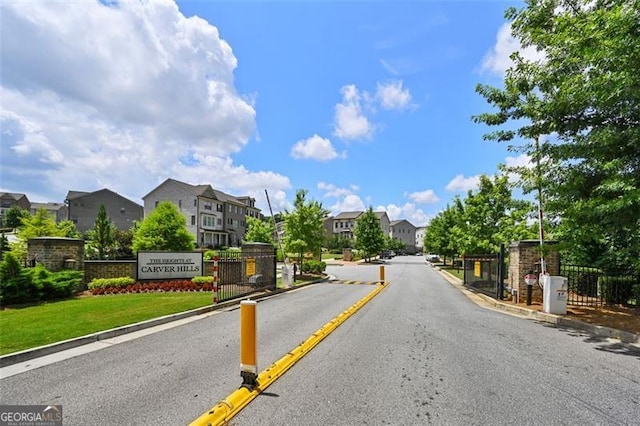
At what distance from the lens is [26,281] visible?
10516 mm

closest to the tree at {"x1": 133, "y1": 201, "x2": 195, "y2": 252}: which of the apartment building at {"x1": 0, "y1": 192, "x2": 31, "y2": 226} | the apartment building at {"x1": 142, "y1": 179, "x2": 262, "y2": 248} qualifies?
the apartment building at {"x1": 142, "y1": 179, "x2": 262, "y2": 248}

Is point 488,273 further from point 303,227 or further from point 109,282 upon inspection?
point 109,282

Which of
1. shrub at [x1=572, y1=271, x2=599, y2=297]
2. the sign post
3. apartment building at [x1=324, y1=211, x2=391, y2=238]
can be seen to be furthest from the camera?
apartment building at [x1=324, y1=211, x2=391, y2=238]

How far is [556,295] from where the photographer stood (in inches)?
384

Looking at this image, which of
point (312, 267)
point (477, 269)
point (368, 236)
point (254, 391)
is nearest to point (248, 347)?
point (254, 391)

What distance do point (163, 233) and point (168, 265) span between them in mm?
14137

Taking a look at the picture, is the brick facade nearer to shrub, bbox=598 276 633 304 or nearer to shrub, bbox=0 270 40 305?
shrub, bbox=0 270 40 305

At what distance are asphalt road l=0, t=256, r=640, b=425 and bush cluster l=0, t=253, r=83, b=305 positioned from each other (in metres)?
6.11

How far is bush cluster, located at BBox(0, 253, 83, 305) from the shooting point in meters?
10.1

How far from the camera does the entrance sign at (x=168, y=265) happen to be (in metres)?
15.3

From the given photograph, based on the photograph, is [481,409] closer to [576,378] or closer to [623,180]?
[576,378]

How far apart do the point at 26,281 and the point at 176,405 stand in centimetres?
982

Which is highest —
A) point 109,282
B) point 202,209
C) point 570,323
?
point 202,209

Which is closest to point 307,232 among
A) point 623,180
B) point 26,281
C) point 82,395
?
point 26,281
